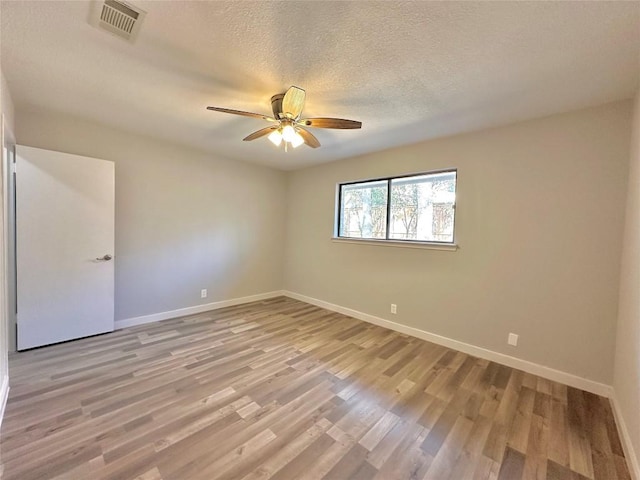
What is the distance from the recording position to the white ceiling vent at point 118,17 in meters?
1.38

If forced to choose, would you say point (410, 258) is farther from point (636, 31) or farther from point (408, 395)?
point (636, 31)

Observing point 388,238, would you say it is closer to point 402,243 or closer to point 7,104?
point 402,243

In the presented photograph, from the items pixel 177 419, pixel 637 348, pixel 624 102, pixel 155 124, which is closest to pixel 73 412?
pixel 177 419

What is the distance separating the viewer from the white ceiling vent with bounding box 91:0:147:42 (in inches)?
54.3

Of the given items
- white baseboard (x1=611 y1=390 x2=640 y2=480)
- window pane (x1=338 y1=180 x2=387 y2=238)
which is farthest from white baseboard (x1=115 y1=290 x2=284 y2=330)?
white baseboard (x1=611 y1=390 x2=640 y2=480)

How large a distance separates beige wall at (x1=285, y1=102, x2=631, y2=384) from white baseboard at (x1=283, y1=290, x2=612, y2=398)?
0.16 ft

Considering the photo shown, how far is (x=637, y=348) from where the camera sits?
1.58 m

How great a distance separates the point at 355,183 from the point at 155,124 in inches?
107

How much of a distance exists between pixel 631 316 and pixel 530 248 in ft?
2.88

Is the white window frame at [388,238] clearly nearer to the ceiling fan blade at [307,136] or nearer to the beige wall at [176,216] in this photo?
the beige wall at [176,216]

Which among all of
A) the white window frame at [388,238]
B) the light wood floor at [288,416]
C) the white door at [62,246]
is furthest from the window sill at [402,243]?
the white door at [62,246]

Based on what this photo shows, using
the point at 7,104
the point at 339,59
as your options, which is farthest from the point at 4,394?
the point at 339,59

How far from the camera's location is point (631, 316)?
1757mm

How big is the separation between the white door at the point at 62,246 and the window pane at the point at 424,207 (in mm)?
3546
